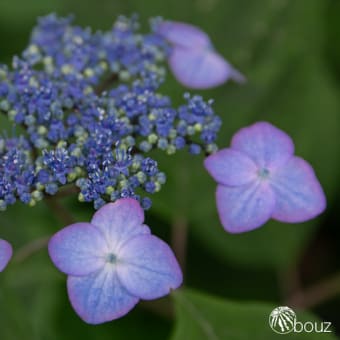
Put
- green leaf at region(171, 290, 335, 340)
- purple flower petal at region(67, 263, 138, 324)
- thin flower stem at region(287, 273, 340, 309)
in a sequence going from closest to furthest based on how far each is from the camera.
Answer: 1. purple flower petal at region(67, 263, 138, 324)
2. green leaf at region(171, 290, 335, 340)
3. thin flower stem at region(287, 273, 340, 309)

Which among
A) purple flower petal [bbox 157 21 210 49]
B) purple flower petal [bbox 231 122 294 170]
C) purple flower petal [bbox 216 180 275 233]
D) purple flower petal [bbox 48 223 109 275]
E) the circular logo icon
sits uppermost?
purple flower petal [bbox 231 122 294 170]

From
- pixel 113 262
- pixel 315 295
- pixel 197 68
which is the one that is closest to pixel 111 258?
pixel 113 262

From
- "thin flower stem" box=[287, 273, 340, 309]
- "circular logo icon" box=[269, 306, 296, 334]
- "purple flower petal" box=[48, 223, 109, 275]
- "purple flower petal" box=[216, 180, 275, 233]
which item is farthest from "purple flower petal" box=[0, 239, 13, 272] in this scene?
"thin flower stem" box=[287, 273, 340, 309]

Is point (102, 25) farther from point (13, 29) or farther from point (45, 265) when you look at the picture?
point (45, 265)

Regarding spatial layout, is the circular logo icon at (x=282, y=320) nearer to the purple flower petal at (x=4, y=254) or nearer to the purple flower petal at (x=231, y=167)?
the purple flower petal at (x=231, y=167)

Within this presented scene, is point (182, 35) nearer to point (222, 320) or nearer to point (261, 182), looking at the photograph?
point (261, 182)

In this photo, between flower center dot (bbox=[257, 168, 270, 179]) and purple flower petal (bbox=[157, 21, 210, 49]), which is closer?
flower center dot (bbox=[257, 168, 270, 179])

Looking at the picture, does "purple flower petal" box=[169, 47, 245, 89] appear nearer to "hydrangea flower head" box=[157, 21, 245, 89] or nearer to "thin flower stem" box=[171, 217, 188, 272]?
"hydrangea flower head" box=[157, 21, 245, 89]
